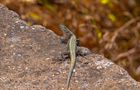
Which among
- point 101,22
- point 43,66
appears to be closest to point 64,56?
point 43,66

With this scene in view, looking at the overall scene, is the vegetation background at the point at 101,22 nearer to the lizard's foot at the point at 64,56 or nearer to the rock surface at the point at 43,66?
the rock surface at the point at 43,66

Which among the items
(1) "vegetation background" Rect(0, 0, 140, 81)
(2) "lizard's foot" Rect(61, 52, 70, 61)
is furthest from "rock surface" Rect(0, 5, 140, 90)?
(1) "vegetation background" Rect(0, 0, 140, 81)

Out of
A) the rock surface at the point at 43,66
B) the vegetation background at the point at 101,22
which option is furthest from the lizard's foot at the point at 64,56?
the vegetation background at the point at 101,22

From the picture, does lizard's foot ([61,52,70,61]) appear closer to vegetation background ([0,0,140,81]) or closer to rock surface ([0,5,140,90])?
rock surface ([0,5,140,90])

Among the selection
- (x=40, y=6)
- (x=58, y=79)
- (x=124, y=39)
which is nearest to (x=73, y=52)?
(x=58, y=79)

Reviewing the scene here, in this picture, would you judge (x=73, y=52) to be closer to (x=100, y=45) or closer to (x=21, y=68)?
(x=21, y=68)

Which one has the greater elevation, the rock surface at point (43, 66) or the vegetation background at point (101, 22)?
the rock surface at point (43, 66)
